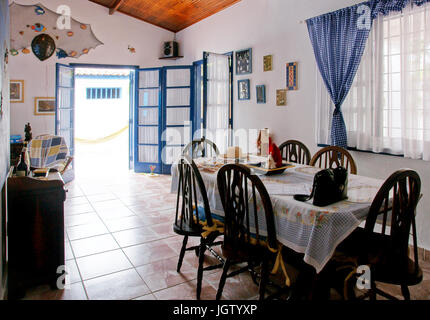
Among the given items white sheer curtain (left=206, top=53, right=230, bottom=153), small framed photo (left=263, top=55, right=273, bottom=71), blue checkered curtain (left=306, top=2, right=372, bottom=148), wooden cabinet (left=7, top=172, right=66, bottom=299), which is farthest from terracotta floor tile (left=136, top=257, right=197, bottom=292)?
white sheer curtain (left=206, top=53, right=230, bottom=153)

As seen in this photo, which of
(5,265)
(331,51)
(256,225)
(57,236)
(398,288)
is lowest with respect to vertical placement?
(398,288)

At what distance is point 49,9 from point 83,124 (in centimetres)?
464

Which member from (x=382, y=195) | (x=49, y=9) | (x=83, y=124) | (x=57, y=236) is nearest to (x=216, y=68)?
(x=49, y=9)

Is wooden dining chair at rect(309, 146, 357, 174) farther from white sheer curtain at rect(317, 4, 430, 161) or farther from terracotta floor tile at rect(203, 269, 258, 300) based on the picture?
terracotta floor tile at rect(203, 269, 258, 300)


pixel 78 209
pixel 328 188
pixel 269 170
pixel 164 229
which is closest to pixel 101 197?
pixel 78 209

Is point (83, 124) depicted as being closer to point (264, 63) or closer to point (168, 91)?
point (168, 91)

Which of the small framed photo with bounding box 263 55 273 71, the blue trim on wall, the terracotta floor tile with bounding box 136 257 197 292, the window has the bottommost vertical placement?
the terracotta floor tile with bounding box 136 257 197 292

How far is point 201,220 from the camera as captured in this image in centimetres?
256

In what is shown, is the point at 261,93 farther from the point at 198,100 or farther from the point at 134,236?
the point at 134,236

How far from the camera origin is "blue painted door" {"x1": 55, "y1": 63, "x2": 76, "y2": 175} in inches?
240

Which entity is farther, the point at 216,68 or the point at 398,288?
the point at 216,68

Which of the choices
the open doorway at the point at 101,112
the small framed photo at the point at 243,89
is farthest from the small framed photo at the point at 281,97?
the open doorway at the point at 101,112

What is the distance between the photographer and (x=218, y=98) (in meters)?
5.59

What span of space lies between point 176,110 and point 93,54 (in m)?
1.91
